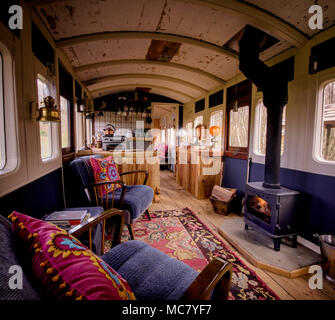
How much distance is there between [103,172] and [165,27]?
212cm

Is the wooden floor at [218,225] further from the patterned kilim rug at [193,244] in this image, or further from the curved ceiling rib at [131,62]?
the curved ceiling rib at [131,62]

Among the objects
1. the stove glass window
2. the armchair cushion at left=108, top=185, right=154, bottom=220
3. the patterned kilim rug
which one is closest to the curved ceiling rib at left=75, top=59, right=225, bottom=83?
the armchair cushion at left=108, top=185, right=154, bottom=220

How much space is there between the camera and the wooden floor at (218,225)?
1688 millimetres

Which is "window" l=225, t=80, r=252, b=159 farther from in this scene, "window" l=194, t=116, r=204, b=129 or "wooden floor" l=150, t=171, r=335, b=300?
"window" l=194, t=116, r=204, b=129

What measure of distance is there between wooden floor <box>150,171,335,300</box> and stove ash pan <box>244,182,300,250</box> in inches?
Result: 18.6

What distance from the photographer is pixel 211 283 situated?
0.76 meters

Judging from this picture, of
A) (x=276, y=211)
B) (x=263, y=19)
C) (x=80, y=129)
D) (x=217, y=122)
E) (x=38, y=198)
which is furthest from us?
(x=217, y=122)

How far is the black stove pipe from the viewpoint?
7.63 ft

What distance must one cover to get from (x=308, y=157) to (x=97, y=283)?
278 cm

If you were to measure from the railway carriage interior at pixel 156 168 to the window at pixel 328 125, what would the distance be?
0.01 m

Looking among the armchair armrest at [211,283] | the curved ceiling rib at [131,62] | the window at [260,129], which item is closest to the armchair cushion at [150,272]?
the armchair armrest at [211,283]

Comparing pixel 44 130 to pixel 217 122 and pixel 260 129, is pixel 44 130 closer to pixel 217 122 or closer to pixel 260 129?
pixel 260 129

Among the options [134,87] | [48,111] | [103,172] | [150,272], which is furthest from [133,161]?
[134,87]
